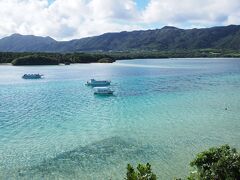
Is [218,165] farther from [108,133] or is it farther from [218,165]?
[108,133]

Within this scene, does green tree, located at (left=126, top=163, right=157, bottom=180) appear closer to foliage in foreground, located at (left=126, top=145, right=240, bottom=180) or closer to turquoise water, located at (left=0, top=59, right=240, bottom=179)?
foliage in foreground, located at (left=126, top=145, right=240, bottom=180)

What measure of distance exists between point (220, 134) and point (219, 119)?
881 centimetres

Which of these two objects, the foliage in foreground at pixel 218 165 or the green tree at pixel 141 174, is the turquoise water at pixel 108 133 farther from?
the green tree at pixel 141 174

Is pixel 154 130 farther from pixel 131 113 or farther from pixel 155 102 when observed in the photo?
pixel 155 102

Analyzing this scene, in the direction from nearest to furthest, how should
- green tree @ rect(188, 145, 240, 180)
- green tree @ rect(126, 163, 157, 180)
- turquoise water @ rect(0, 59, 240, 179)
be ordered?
green tree @ rect(126, 163, 157, 180)
green tree @ rect(188, 145, 240, 180)
turquoise water @ rect(0, 59, 240, 179)

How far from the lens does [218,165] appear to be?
1805 cm

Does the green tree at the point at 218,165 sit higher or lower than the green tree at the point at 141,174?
lower

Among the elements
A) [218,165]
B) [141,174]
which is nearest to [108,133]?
[218,165]

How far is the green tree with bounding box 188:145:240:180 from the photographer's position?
17734mm

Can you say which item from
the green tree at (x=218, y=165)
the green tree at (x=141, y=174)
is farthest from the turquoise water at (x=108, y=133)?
the green tree at (x=141, y=174)

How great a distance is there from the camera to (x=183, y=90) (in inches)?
3332

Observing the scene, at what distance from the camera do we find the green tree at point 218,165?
17734 mm

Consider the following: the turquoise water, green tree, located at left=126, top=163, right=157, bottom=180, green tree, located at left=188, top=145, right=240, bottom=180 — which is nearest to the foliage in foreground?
green tree, located at left=188, top=145, right=240, bottom=180

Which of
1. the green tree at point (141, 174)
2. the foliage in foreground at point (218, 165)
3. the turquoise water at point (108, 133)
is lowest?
the turquoise water at point (108, 133)
